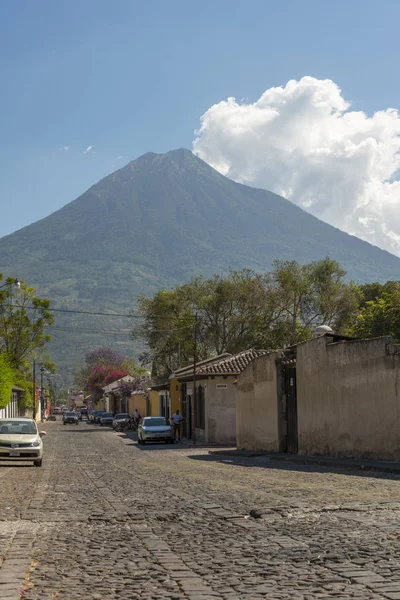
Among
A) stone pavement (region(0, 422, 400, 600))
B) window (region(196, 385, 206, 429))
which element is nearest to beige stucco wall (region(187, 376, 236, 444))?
window (region(196, 385, 206, 429))

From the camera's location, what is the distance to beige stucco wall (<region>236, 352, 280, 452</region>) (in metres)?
31.2

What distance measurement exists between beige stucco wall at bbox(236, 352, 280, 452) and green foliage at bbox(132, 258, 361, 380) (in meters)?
27.0

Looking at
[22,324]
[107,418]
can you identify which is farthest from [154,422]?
[107,418]

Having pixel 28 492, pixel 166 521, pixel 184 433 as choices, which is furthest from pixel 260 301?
pixel 166 521

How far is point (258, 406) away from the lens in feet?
109

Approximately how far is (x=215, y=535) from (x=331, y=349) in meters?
16.3

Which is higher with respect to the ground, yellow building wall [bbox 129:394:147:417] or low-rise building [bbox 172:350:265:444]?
low-rise building [bbox 172:350:265:444]

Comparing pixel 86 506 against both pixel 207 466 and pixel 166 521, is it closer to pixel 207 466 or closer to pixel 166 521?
pixel 166 521

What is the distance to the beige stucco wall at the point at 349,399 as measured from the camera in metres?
21.7

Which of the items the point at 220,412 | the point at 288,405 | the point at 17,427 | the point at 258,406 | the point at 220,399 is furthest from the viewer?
the point at 220,399

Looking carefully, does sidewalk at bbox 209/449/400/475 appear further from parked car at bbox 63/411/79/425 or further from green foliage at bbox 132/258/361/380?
parked car at bbox 63/411/79/425

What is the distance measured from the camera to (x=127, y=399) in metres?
103

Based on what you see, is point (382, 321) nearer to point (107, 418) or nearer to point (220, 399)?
point (220, 399)

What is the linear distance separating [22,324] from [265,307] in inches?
842
